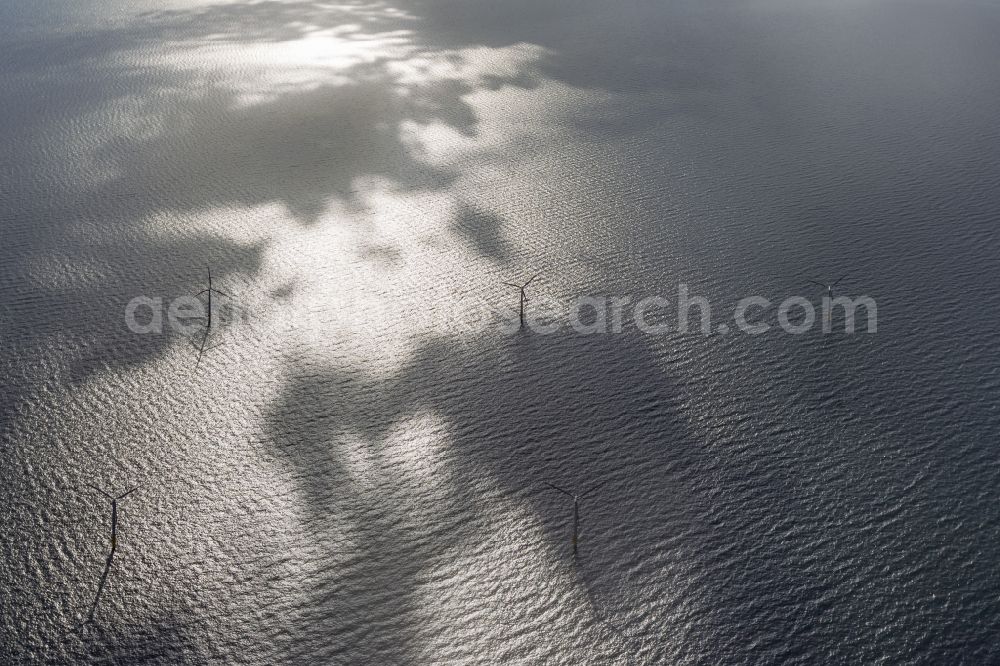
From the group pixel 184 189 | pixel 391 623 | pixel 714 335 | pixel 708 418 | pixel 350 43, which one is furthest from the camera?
pixel 350 43

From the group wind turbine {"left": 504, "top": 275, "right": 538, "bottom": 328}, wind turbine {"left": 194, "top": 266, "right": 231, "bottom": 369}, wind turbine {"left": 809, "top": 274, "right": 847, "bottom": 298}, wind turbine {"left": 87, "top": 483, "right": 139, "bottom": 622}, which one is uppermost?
wind turbine {"left": 809, "top": 274, "right": 847, "bottom": 298}

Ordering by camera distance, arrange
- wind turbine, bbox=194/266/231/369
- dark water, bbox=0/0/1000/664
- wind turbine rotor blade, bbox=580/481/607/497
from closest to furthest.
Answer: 1. dark water, bbox=0/0/1000/664
2. wind turbine rotor blade, bbox=580/481/607/497
3. wind turbine, bbox=194/266/231/369

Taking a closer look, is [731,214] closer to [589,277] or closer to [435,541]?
[589,277]

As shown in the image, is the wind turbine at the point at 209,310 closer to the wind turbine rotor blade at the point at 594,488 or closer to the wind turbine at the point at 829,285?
the wind turbine rotor blade at the point at 594,488

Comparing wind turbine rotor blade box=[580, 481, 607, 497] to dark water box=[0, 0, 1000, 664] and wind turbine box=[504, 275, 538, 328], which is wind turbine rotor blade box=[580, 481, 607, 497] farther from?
wind turbine box=[504, 275, 538, 328]

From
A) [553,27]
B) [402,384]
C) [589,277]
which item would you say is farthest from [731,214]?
[553,27]

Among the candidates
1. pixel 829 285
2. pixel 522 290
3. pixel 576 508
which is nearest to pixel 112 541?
pixel 576 508

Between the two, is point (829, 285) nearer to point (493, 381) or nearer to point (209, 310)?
point (493, 381)

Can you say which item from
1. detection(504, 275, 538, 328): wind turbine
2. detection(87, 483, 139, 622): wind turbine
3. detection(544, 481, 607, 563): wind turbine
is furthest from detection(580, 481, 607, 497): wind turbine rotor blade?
detection(87, 483, 139, 622): wind turbine
